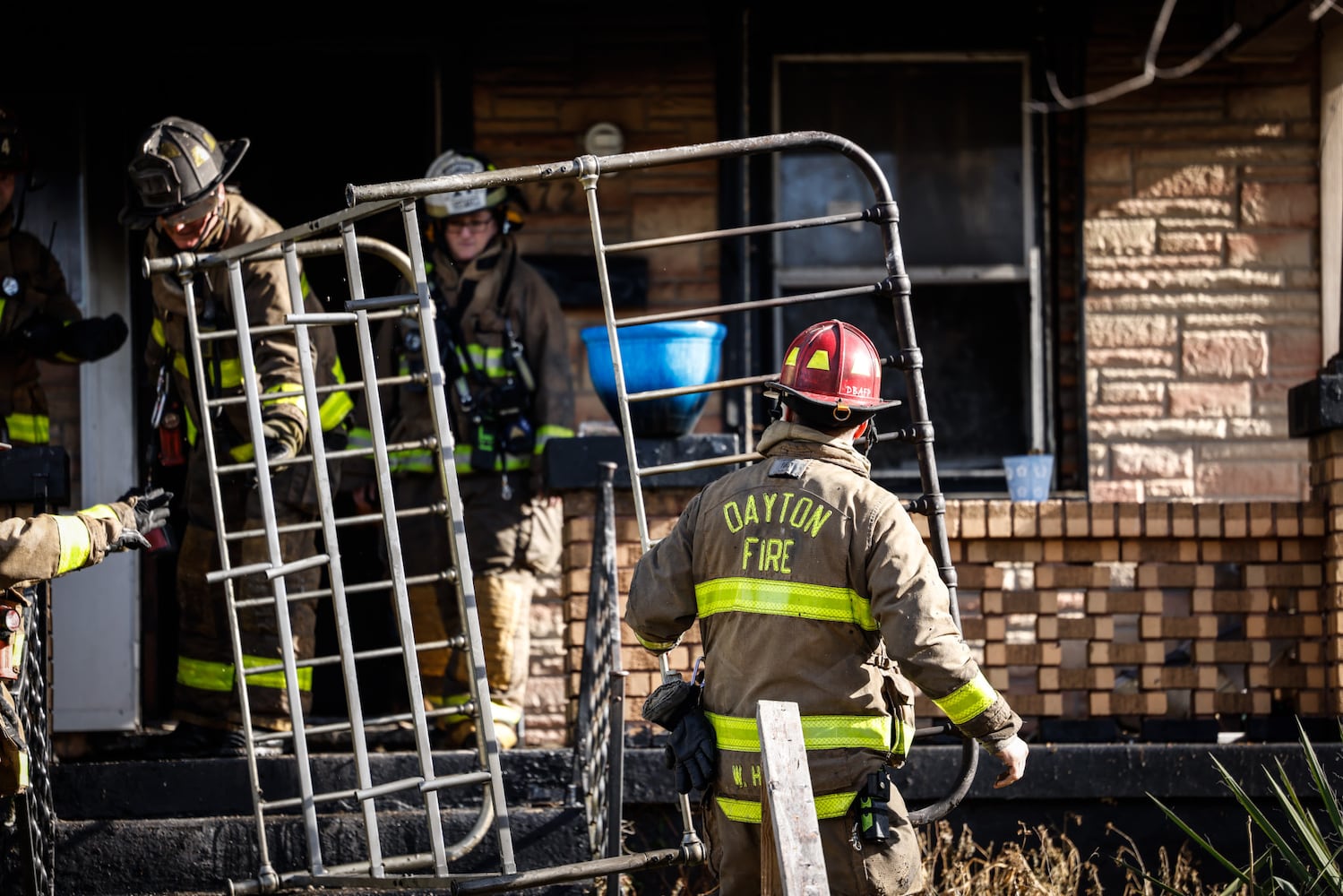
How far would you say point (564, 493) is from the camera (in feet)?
17.8

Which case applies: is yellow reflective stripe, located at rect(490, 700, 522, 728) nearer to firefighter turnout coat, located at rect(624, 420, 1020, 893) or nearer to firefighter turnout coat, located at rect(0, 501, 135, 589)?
firefighter turnout coat, located at rect(0, 501, 135, 589)

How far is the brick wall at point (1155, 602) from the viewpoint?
5.57 m

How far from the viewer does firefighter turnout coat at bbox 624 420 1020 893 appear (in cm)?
369

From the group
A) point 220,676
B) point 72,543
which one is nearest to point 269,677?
point 220,676

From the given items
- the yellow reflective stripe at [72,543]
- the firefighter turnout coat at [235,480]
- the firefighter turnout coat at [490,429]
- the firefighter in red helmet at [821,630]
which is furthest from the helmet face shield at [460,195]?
the firefighter in red helmet at [821,630]

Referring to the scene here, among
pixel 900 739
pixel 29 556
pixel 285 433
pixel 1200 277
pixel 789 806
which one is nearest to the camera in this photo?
pixel 789 806

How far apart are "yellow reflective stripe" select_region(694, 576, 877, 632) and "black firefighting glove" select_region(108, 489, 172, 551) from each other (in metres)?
1.90

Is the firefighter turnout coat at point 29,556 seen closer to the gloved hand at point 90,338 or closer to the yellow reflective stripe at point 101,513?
the yellow reflective stripe at point 101,513

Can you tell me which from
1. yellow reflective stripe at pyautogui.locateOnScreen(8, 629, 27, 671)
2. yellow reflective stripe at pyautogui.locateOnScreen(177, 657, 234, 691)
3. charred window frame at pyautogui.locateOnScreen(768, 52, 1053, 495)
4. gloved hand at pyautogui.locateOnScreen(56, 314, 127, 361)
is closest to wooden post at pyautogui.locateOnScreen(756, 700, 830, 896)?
yellow reflective stripe at pyautogui.locateOnScreen(8, 629, 27, 671)

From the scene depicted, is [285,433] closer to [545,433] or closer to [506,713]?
A: [545,433]

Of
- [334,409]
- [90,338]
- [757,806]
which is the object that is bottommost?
[757,806]

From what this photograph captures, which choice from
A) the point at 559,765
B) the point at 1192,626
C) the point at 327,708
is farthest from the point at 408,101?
the point at 1192,626

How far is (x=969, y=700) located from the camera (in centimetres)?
368

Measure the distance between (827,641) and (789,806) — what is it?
79cm
